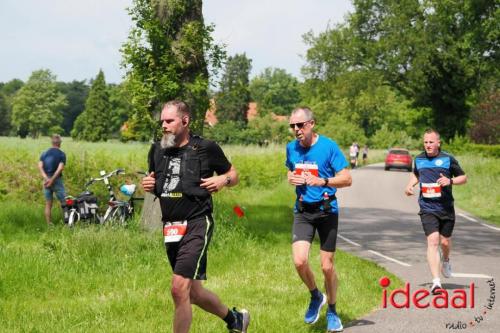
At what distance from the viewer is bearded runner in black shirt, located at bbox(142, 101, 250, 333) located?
4840mm

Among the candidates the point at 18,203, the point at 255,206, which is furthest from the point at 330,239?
the point at 255,206

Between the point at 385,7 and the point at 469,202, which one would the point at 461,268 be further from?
the point at 385,7

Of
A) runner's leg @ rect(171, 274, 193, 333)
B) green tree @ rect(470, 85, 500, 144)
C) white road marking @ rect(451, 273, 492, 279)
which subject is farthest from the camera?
green tree @ rect(470, 85, 500, 144)

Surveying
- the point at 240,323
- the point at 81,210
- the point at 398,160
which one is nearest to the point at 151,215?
the point at 81,210

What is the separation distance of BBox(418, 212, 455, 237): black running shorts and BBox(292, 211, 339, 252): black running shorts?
8.12 feet

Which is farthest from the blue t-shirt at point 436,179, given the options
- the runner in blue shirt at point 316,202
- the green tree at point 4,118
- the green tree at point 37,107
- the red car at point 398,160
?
the green tree at point 4,118

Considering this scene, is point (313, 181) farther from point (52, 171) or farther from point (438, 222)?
point (52, 171)

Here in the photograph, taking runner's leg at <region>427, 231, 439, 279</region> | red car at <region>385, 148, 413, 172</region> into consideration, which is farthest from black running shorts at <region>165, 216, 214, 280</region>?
red car at <region>385, 148, 413, 172</region>

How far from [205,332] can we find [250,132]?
73.1 metres

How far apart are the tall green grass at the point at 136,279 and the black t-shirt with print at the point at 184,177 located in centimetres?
133

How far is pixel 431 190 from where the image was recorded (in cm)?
809

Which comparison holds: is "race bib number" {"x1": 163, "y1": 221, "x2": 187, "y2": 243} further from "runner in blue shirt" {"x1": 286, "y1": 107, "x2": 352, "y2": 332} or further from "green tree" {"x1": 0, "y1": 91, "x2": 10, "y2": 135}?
"green tree" {"x1": 0, "y1": 91, "x2": 10, "y2": 135}

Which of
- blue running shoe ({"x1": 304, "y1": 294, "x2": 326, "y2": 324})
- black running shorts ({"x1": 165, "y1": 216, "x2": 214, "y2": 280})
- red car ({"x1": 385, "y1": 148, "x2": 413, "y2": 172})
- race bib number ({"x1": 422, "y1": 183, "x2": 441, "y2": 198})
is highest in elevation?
race bib number ({"x1": 422, "y1": 183, "x2": 441, "y2": 198})

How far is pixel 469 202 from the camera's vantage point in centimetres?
2256
